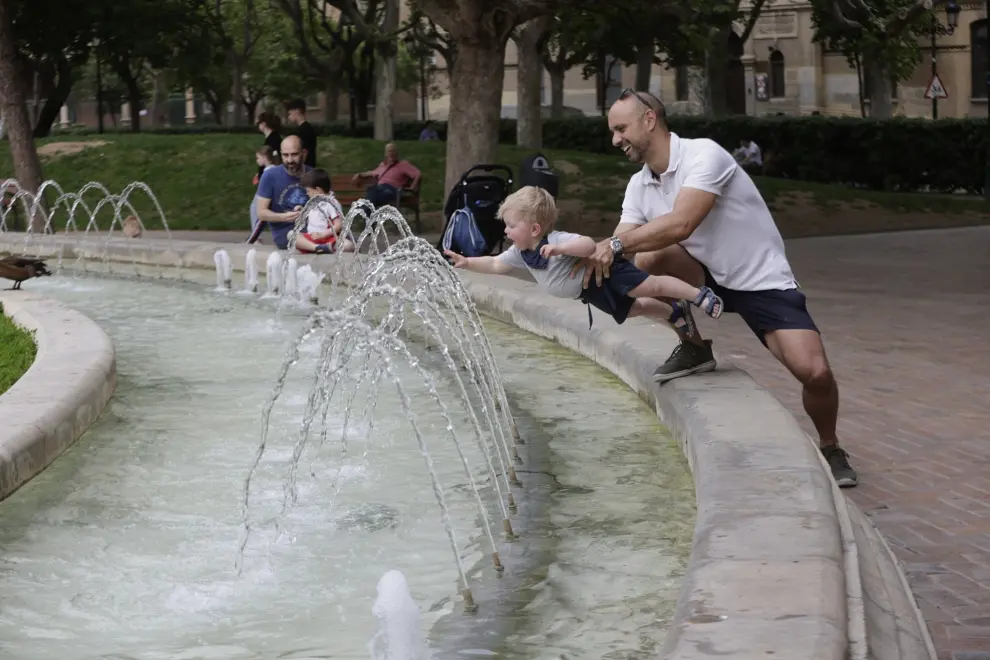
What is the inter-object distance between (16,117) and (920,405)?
569 inches

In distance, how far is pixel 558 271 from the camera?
615cm

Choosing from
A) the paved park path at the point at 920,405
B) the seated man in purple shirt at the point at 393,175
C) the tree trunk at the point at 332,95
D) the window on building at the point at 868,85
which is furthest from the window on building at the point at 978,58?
the paved park path at the point at 920,405

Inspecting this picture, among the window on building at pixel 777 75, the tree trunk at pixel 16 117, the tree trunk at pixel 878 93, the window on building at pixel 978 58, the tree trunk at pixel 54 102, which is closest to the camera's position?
the tree trunk at pixel 16 117

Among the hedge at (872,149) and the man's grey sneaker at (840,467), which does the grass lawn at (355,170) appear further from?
the man's grey sneaker at (840,467)

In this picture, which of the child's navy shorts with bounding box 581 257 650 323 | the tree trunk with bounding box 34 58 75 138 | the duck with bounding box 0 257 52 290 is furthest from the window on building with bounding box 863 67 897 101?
the child's navy shorts with bounding box 581 257 650 323

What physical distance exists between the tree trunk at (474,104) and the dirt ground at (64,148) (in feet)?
36.7

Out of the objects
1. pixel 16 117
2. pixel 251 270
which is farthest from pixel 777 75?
pixel 251 270

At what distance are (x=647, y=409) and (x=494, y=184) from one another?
295 inches

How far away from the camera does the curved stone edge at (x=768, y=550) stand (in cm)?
329

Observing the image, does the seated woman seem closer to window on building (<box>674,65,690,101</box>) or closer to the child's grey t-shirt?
the child's grey t-shirt

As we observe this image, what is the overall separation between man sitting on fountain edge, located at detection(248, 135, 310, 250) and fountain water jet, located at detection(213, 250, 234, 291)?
16.4 inches

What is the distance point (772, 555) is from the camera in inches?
149

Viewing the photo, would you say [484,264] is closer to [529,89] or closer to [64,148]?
[64,148]

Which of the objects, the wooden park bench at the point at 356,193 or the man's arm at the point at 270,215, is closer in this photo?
the man's arm at the point at 270,215
